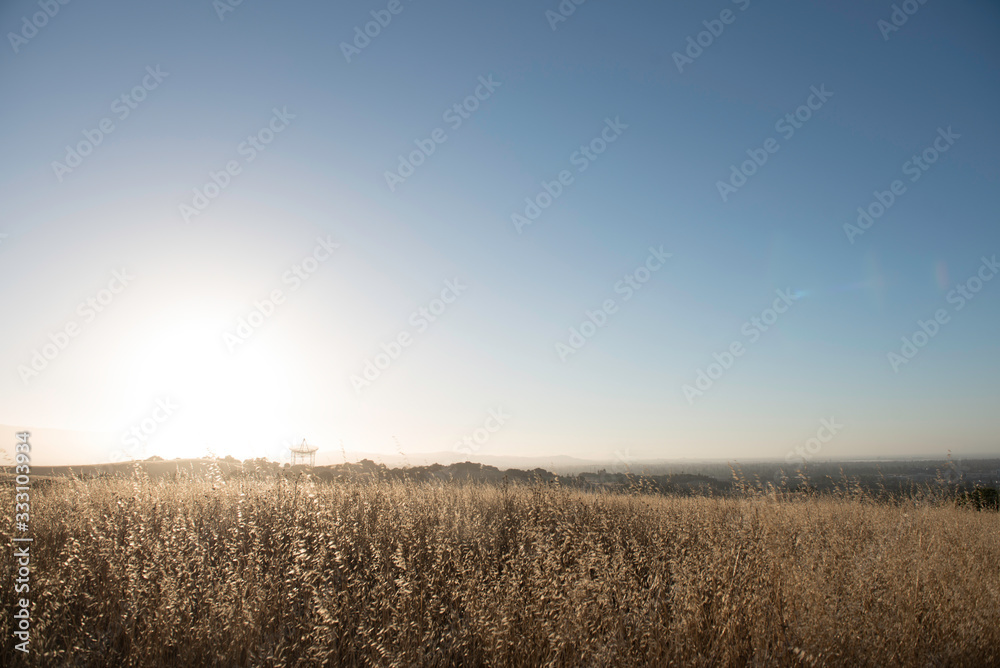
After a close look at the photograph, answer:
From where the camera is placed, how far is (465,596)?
10.4ft

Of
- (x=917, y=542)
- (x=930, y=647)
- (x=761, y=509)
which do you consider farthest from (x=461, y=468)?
(x=930, y=647)

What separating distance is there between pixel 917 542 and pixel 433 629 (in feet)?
20.8

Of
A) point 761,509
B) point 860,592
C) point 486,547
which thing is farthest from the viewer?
point 761,509

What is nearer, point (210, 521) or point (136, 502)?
point (210, 521)

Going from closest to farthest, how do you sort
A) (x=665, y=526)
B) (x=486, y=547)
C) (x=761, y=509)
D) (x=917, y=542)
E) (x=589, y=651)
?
(x=589, y=651) → (x=486, y=547) → (x=917, y=542) → (x=665, y=526) → (x=761, y=509)

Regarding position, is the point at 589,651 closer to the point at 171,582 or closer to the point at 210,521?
the point at 171,582

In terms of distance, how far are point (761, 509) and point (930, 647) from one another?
13.9 feet

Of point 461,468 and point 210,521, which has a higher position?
point 210,521

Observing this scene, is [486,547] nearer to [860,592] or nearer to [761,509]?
[860,592]

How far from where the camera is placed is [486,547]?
5.01 metres

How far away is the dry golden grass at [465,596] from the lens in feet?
9.39

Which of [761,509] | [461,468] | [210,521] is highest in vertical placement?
[210,521]

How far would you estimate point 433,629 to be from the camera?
10.1ft

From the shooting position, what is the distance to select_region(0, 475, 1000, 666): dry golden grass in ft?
9.39
